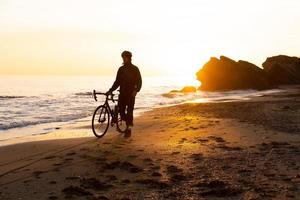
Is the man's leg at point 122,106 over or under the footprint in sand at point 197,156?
over

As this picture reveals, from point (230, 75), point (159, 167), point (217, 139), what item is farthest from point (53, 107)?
point (230, 75)

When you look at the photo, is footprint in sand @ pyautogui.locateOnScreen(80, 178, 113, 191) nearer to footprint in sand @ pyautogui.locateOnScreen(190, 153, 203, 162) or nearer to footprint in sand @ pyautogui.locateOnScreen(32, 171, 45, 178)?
footprint in sand @ pyautogui.locateOnScreen(32, 171, 45, 178)

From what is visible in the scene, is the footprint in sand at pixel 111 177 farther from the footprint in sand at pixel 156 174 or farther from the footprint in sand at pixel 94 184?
the footprint in sand at pixel 156 174

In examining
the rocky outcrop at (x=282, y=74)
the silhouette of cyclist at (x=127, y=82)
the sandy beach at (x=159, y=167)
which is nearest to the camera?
the sandy beach at (x=159, y=167)

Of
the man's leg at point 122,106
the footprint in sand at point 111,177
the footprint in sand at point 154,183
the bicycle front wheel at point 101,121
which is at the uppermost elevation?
the man's leg at point 122,106

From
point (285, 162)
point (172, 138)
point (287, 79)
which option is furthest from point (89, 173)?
point (287, 79)

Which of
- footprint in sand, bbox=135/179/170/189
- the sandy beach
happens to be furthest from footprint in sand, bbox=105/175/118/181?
footprint in sand, bbox=135/179/170/189

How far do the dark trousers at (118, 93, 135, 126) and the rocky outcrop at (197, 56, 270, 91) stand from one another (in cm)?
5399

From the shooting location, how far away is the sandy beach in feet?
19.7

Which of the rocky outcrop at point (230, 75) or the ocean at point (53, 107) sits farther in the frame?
the rocky outcrop at point (230, 75)

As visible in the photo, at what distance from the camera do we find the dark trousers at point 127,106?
12.6m

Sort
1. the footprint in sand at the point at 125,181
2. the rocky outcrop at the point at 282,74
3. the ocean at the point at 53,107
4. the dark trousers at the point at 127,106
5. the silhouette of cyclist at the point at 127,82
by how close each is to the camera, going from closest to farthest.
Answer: the footprint in sand at the point at 125,181
the silhouette of cyclist at the point at 127,82
the dark trousers at the point at 127,106
the ocean at the point at 53,107
the rocky outcrop at the point at 282,74

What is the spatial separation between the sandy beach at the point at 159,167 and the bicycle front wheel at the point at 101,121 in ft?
2.59

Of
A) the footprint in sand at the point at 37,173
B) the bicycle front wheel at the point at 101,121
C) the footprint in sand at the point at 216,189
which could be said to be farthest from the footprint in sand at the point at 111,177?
the bicycle front wheel at the point at 101,121
